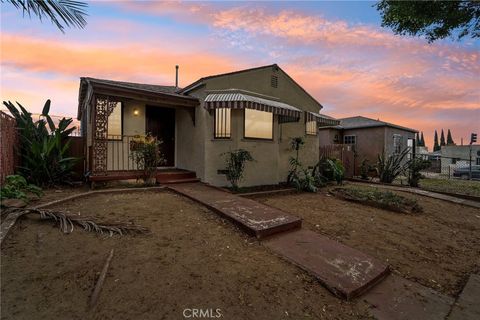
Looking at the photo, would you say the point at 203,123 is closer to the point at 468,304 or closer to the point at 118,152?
the point at 118,152

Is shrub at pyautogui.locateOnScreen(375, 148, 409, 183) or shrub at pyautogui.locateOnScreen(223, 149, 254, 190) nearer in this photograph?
shrub at pyautogui.locateOnScreen(223, 149, 254, 190)

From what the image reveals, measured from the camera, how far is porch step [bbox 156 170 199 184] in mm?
7797

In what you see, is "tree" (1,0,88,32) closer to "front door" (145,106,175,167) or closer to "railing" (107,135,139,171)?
"railing" (107,135,139,171)

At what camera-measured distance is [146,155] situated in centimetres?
721

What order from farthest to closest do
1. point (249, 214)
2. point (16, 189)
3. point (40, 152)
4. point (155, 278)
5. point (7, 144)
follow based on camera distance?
point (40, 152)
point (7, 144)
point (16, 189)
point (249, 214)
point (155, 278)

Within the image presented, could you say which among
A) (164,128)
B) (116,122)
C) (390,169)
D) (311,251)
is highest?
(116,122)

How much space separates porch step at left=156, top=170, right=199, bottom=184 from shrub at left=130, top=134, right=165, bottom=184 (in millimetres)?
392

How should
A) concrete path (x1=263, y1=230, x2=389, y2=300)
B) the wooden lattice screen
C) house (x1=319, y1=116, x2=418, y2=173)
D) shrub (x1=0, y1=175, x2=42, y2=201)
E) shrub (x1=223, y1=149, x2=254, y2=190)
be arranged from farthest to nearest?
house (x1=319, y1=116, x2=418, y2=173)
shrub (x1=223, y1=149, x2=254, y2=190)
the wooden lattice screen
shrub (x1=0, y1=175, x2=42, y2=201)
concrete path (x1=263, y1=230, x2=389, y2=300)

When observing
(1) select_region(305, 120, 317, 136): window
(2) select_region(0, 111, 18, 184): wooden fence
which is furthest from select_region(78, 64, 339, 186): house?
(2) select_region(0, 111, 18, 184): wooden fence

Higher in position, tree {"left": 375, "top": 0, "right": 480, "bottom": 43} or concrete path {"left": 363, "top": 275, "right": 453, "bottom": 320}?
tree {"left": 375, "top": 0, "right": 480, "bottom": 43}

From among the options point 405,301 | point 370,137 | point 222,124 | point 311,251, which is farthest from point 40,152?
point 370,137

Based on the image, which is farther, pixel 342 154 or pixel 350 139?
pixel 350 139

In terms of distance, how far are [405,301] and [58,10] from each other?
483 centimetres

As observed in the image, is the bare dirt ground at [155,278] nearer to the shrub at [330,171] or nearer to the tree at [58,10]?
the tree at [58,10]
